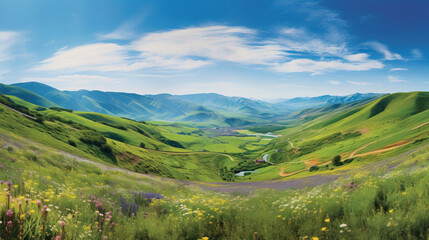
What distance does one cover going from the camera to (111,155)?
71375 mm

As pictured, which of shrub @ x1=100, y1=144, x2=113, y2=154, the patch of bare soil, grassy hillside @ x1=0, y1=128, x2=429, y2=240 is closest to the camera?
grassy hillside @ x1=0, y1=128, x2=429, y2=240

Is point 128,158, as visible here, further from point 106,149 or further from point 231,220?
point 231,220

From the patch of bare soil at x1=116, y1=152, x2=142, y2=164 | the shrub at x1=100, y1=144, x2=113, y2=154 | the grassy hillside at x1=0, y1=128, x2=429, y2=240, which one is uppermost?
the grassy hillside at x1=0, y1=128, x2=429, y2=240

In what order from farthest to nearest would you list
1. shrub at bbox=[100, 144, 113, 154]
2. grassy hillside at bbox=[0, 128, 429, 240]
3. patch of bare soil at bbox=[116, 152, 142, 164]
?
1. patch of bare soil at bbox=[116, 152, 142, 164]
2. shrub at bbox=[100, 144, 113, 154]
3. grassy hillside at bbox=[0, 128, 429, 240]

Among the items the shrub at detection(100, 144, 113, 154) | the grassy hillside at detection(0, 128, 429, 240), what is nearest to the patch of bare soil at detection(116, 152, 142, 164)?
the shrub at detection(100, 144, 113, 154)

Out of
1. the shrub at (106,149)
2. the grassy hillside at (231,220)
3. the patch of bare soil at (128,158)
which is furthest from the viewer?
the patch of bare soil at (128,158)

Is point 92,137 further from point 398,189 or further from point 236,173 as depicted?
point 236,173

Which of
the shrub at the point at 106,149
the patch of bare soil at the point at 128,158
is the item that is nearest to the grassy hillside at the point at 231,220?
the shrub at the point at 106,149

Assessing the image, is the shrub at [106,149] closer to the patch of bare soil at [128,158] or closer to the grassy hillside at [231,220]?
the patch of bare soil at [128,158]

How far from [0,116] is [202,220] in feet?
195

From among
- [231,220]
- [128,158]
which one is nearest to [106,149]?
[128,158]

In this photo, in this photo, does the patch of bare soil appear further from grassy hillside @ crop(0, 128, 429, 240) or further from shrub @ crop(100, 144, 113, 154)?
grassy hillside @ crop(0, 128, 429, 240)

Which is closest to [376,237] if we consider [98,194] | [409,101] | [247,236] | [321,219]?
[321,219]

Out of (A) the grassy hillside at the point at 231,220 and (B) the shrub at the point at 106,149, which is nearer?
(A) the grassy hillside at the point at 231,220
